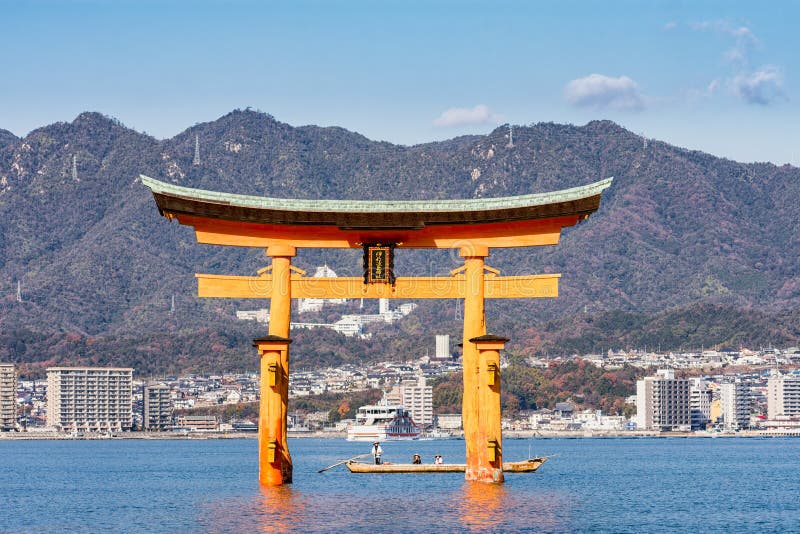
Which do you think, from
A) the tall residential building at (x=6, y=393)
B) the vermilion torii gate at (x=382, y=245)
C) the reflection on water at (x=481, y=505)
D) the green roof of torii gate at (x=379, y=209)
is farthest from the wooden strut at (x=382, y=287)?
the tall residential building at (x=6, y=393)

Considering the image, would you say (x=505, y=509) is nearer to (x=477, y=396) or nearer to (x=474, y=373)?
(x=477, y=396)

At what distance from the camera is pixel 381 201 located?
4594cm

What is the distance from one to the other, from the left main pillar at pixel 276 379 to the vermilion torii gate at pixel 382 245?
30mm

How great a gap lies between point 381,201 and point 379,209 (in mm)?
578

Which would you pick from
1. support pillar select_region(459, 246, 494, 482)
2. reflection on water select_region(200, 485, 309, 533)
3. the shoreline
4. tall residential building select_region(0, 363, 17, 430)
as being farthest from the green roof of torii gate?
tall residential building select_region(0, 363, 17, 430)

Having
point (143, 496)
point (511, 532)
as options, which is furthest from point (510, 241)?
point (143, 496)

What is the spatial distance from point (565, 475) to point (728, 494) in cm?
1287

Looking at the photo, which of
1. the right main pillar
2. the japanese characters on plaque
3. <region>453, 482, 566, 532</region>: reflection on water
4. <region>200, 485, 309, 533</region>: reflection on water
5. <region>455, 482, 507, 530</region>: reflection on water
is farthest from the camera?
the japanese characters on plaque

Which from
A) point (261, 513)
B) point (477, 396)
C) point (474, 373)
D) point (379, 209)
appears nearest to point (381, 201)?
point (379, 209)

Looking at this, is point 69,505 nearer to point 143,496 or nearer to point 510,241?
point 143,496

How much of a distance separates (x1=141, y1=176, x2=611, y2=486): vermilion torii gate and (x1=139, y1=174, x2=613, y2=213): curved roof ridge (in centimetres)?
3

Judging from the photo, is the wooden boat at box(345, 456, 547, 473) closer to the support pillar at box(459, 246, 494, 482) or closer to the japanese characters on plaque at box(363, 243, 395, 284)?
the support pillar at box(459, 246, 494, 482)

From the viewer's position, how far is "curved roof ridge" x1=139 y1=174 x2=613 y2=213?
4547 cm

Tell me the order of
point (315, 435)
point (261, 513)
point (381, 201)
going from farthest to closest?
1. point (315, 435)
2. point (381, 201)
3. point (261, 513)
